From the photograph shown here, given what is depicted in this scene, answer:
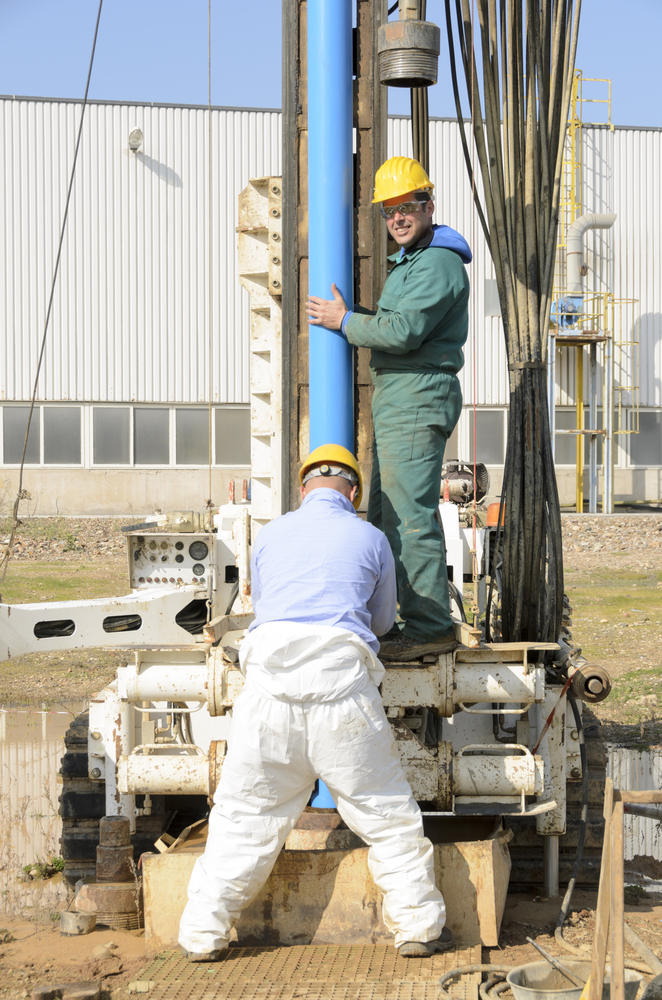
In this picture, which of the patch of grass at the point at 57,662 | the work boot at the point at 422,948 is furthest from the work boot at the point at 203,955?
A: the patch of grass at the point at 57,662

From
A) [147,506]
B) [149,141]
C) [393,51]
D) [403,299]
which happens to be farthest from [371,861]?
[149,141]

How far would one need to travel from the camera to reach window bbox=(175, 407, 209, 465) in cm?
2323

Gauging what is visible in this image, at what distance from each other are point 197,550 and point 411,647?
8.81ft

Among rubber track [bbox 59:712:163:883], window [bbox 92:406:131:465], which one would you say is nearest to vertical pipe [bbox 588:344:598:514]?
window [bbox 92:406:131:465]

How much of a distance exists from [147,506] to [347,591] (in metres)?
19.8

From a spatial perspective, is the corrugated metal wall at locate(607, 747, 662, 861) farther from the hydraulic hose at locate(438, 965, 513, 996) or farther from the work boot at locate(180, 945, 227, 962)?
the work boot at locate(180, 945, 227, 962)

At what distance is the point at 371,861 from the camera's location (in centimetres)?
390

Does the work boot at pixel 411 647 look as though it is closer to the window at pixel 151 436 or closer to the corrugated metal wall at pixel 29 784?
the corrugated metal wall at pixel 29 784

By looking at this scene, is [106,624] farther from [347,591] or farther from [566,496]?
[566,496]

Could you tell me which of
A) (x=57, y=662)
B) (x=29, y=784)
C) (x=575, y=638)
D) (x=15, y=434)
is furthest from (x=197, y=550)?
(x=15, y=434)

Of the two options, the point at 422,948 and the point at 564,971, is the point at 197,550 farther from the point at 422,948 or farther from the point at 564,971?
the point at 564,971

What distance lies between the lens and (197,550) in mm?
6711

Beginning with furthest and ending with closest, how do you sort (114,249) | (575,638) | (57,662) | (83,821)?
1. (114,249)
2. (575,638)
3. (57,662)
4. (83,821)

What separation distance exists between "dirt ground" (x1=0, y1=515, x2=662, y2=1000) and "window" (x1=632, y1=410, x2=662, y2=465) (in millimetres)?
3198
